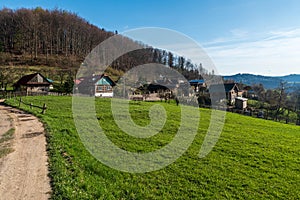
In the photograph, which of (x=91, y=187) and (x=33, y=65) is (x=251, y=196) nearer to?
(x=91, y=187)

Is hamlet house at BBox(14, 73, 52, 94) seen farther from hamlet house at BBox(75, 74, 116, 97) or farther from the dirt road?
the dirt road

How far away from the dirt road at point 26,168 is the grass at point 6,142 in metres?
0.21

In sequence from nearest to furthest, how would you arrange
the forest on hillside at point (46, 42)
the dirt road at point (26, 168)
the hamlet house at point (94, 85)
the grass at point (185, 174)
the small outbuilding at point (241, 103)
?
the dirt road at point (26, 168) < the grass at point (185, 174) < the small outbuilding at point (241, 103) < the hamlet house at point (94, 85) < the forest on hillside at point (46, 42)

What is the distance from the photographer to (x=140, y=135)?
13.8m

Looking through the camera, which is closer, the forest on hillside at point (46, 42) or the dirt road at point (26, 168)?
the dirt road at point (26, 168)

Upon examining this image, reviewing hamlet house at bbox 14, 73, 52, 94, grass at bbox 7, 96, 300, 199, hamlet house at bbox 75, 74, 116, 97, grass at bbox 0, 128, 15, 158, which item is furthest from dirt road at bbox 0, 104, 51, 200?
hamlet house at bbox 14, 73, 52, 94

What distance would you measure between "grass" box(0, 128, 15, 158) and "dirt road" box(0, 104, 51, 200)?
0.68 feet

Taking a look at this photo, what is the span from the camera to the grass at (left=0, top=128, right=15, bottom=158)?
965cm

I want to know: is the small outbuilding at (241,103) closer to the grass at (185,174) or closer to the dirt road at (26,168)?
the grass at (185,174)

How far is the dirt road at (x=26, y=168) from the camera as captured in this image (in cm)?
652

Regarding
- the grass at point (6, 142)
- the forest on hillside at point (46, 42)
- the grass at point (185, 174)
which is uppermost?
the forest on hillside at point (46, 42)

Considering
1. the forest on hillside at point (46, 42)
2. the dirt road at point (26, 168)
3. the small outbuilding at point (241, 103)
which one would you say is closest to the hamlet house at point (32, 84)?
the forest on hillside at point (46, 42)

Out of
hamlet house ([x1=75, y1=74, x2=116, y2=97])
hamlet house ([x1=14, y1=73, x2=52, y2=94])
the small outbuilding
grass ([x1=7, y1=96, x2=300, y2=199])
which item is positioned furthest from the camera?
hamlet house ([x1=75, y1=74, x2=116, y2=97])

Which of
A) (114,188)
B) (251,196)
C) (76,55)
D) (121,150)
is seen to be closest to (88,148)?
(121,150)
